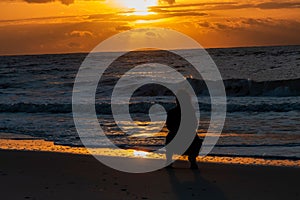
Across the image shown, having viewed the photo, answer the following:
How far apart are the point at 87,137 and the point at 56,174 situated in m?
5.37

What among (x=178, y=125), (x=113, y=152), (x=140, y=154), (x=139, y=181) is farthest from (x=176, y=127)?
(x=113, y=152)

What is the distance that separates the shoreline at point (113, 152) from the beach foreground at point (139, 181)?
0.62m

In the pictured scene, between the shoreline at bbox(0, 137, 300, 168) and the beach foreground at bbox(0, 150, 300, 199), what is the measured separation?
2.02 feet

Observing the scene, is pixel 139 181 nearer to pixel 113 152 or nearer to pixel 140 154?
pixel 140 154

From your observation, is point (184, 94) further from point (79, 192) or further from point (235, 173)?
point (79, 192)

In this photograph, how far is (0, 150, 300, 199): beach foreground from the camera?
695 cm

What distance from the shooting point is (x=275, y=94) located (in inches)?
1224

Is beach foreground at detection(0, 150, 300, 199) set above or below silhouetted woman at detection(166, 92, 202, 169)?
below

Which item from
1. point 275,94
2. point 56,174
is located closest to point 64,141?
point 56,174

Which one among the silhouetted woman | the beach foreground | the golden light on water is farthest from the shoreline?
the silhouetted woman

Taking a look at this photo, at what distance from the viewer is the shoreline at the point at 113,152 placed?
9.85m

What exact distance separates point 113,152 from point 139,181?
3357 mm

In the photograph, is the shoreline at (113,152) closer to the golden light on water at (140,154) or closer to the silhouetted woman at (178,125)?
the golden light on water at (140,154)

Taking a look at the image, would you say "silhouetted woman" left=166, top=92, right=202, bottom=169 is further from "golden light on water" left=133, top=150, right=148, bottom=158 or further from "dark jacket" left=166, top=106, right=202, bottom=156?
"golden light on water" left=133, top=150, right=148, bottom=158
